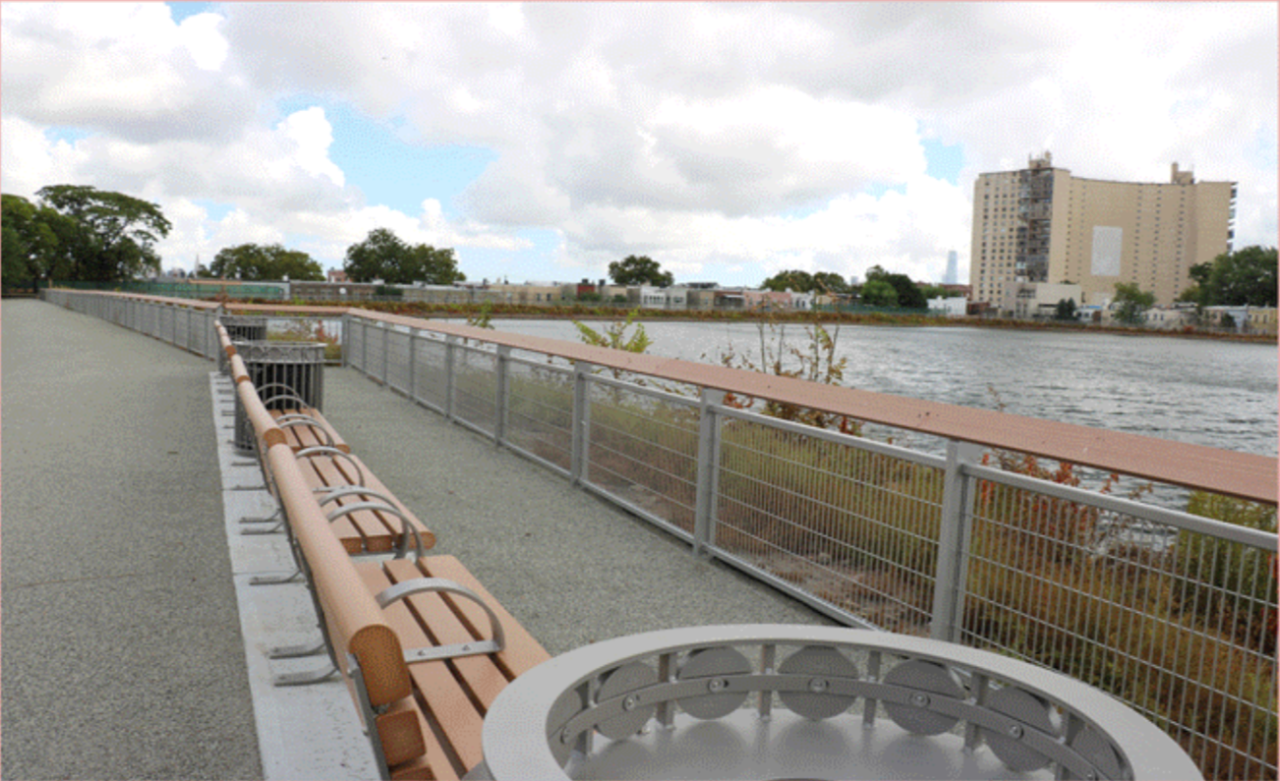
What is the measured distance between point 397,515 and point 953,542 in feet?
7.06

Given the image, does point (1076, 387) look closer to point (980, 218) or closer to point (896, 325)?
point (896, 325)

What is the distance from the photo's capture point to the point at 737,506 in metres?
5.40

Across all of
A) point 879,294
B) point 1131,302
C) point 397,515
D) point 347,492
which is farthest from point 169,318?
point 1131,302

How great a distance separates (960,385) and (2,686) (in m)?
33.2

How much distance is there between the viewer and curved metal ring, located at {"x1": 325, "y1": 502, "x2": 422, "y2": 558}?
3447 mm

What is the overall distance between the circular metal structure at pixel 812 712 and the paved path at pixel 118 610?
1.64 metres

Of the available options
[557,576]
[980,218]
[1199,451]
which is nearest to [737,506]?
[557,576]

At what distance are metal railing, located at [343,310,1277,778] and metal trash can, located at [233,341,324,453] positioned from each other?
3.12 meters

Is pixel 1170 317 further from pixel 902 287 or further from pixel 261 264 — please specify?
pixel 261 264

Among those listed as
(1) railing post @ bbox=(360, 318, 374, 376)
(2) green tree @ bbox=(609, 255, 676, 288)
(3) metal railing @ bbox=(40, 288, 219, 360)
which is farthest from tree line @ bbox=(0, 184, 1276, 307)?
(1) railing post @ bbox=(360, 318, 374, 376)

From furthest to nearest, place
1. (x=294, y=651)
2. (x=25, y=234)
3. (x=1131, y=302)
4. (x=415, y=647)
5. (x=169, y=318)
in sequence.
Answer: (x=1131, y=302), (x=25, y=234), (x=169, y=318), (x=294, y=651), (x=415, y=647)

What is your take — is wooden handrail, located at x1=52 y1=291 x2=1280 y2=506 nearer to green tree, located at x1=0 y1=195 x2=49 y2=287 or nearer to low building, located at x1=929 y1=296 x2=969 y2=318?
green tree, located at x1=0 y1=195 x2=49 y2=287

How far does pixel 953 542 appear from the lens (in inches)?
154

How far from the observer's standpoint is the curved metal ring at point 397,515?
136 inches
